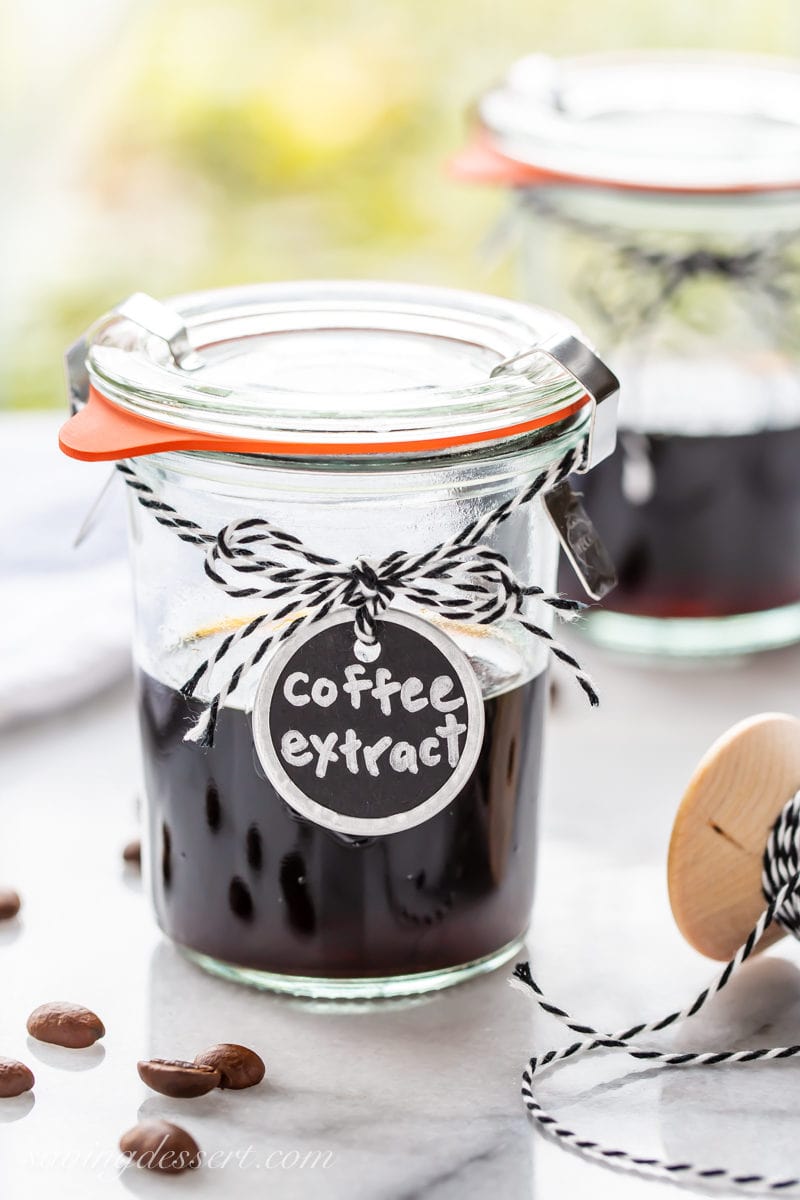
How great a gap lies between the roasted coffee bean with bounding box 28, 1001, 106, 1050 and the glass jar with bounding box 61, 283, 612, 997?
0.06 metres

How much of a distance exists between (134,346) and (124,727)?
1.13ft

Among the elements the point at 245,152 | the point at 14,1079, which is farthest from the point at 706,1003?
the point at 245,152

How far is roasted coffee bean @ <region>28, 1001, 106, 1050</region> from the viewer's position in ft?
2.37

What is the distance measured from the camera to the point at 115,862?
0.89 meters

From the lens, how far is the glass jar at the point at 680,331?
106cm

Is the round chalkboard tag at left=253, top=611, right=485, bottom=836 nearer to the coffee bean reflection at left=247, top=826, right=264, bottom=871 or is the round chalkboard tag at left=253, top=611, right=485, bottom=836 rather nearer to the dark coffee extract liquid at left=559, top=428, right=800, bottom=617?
the coffee bean reflection at left=247, top=826, right=264, bottom=871

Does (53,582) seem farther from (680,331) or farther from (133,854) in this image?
(680,331)

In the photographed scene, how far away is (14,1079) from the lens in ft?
2.25

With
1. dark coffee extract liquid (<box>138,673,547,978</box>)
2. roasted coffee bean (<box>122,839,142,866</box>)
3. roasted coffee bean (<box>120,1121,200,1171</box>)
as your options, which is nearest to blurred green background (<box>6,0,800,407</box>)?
roasted coffee bean (<box>122,839,142,866</box>)

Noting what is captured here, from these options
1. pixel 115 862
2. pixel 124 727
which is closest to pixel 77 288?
pixel 124 727

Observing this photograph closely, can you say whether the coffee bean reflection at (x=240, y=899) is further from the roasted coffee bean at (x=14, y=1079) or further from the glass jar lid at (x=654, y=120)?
the glass jar lid at (x=654, y=120)

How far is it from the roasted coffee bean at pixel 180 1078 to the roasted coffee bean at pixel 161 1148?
0.10 ft

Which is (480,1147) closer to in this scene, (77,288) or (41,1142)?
(41,1142)

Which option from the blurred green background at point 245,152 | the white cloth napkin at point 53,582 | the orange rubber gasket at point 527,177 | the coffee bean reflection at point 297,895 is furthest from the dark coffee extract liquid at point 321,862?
the blurred green background at point 245,152
